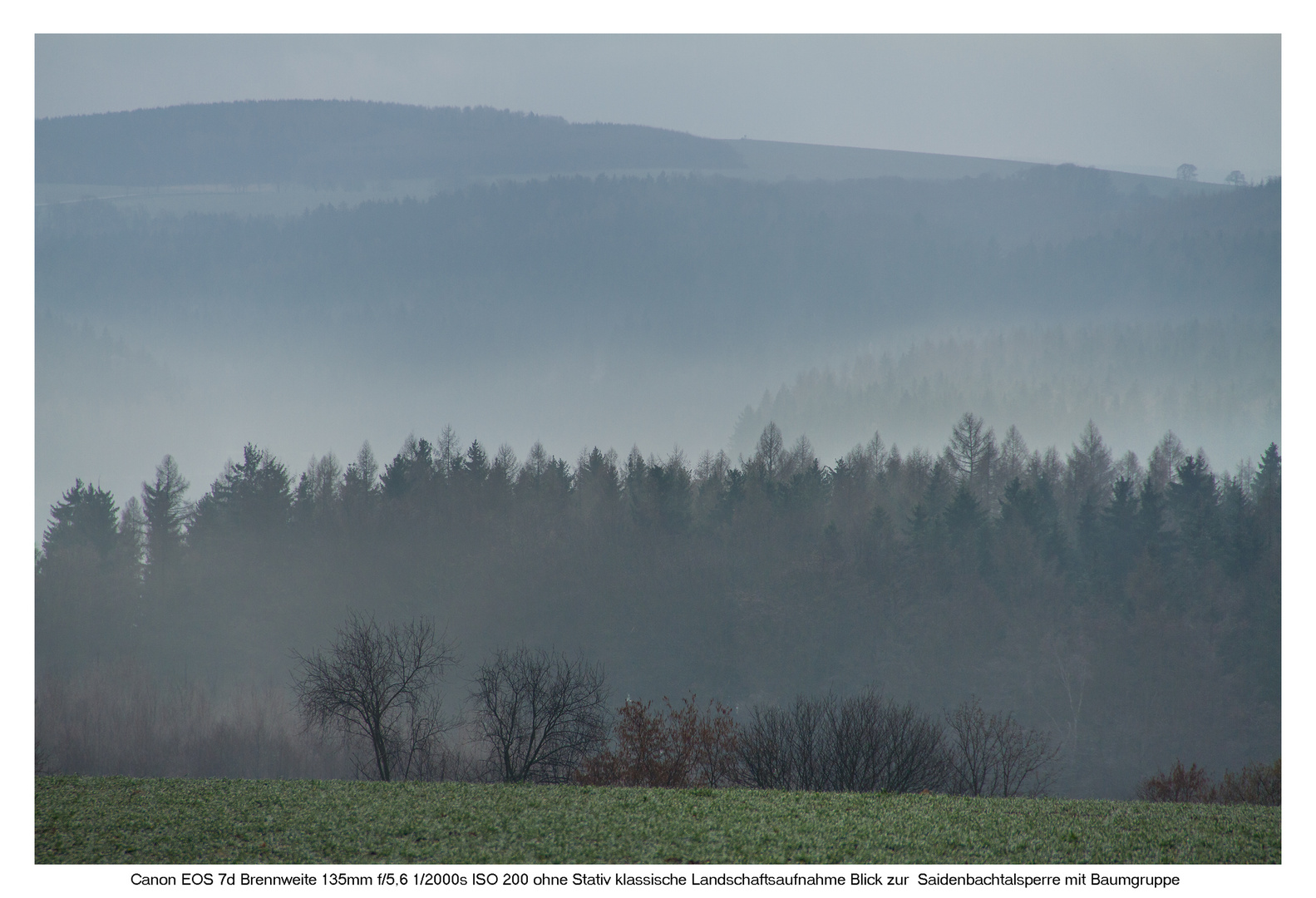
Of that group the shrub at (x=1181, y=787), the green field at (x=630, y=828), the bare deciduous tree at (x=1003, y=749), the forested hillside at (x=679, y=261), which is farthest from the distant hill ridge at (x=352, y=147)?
the green field at (x=630, y=828)

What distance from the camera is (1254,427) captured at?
88.8 meters

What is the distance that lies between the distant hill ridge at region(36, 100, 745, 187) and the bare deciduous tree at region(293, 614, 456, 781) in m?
48.8

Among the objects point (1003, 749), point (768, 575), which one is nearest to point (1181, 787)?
point (1003, 749)

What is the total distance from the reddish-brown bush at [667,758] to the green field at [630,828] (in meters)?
22.4

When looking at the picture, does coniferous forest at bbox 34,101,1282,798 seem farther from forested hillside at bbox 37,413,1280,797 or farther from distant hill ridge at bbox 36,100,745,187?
distant hill ridge at bbox 36,100,745,187

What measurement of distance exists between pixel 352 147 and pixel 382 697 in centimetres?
7935

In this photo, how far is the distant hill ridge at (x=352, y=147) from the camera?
89188 millimetres

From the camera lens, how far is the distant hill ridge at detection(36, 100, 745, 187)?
293ft

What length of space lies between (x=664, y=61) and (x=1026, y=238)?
203 feet

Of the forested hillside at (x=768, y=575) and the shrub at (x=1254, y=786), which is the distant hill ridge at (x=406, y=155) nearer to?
the forested hillside at (x=768, y=575)

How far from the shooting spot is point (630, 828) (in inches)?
685

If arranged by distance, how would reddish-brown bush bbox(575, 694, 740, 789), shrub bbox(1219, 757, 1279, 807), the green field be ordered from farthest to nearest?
shrub bbox(1219, 757, 1279, 807) < reddish-brown bush bbox(575, 694, 740, 789) < the green field

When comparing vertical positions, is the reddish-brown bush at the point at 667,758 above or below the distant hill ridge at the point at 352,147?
below

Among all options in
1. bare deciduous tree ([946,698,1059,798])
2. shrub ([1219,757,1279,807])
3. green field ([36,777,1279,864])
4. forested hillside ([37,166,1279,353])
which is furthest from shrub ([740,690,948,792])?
forested hillside ([37,166,1279,353])
